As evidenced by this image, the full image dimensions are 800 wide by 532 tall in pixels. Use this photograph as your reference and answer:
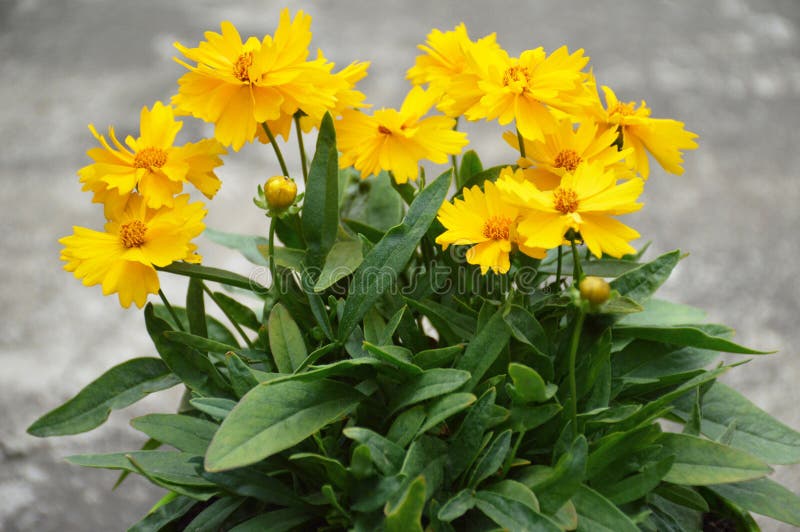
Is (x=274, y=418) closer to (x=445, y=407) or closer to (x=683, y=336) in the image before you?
(x=445, y=407)

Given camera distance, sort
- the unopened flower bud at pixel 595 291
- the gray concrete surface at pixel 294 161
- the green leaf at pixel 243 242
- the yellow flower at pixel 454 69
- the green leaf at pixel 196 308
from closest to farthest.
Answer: the unopened flower bud at pixel 595 291
the yellow flower at pixel 454 69
the green leaf at pixel 196 308
the green leaf at pixel 243 242
the gray concrete surface at pixel 294 161

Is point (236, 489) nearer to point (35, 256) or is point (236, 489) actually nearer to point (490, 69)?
point (490, 69)

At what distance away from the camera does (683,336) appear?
0.76 metres

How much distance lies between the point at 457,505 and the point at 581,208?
0.23 m

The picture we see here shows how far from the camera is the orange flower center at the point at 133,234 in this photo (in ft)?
2.21

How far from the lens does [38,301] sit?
1679 millimetres

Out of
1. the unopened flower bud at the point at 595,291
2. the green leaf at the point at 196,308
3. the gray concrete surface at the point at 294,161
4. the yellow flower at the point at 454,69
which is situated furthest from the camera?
the gray concrete surface at the point at 294,161

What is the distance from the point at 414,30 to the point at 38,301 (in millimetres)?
1268

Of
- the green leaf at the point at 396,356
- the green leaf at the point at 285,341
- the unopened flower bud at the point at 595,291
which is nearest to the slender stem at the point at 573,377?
the unopened flower bud at the point at 595,291

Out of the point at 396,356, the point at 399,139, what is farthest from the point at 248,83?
the point at 396,356

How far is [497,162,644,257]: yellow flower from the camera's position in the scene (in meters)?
0.60

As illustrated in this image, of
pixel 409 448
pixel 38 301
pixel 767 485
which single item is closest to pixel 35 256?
pixel 38 301

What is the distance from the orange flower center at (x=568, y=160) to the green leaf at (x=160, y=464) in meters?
0.36

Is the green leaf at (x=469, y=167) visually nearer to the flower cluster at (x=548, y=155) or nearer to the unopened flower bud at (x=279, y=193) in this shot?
the flower cluster at (x=548, y=155)
